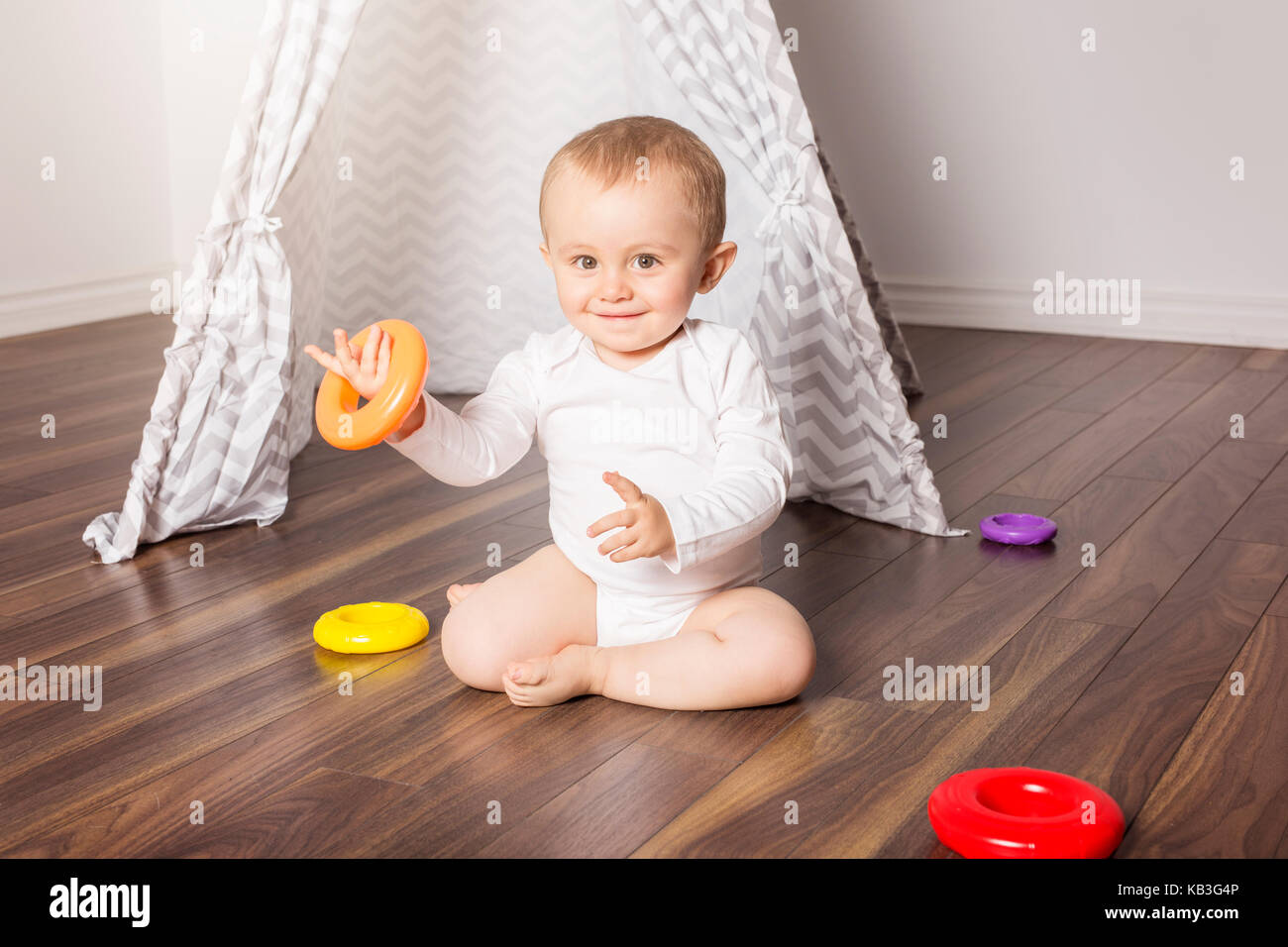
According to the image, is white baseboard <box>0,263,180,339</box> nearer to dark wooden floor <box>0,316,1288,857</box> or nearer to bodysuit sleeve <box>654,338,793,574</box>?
dark wooden floor <box>0,316,1288,857</box>

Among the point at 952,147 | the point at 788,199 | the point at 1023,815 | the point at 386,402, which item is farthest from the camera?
the point at 952,147

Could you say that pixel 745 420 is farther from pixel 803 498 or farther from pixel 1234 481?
pixel 1234 481

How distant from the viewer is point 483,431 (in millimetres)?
1292

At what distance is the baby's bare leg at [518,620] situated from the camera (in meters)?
1.31

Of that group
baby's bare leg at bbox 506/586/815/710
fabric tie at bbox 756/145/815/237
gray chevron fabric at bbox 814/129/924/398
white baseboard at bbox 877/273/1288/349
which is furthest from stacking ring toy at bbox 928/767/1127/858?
white baseboard at bbox 877/273/1288/349

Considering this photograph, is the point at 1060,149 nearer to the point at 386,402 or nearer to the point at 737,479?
the point at 737,479

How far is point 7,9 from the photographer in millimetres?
3148

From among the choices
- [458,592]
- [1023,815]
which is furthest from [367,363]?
[1023,815]

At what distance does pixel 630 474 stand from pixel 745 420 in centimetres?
12

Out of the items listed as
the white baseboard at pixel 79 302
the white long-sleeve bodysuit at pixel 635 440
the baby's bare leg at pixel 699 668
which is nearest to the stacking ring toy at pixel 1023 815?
the baby's bare leg at pixel 699 668

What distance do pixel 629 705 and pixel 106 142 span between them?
2756 millimetres

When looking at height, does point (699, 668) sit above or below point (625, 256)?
below

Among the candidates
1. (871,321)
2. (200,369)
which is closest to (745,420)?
(871,321)

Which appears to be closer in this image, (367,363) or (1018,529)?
(367,363)
